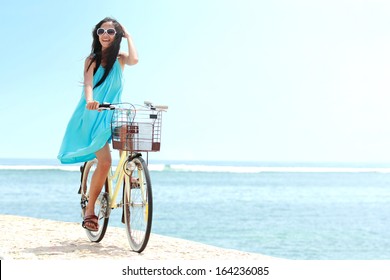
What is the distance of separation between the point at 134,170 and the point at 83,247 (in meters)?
Result: 1.07

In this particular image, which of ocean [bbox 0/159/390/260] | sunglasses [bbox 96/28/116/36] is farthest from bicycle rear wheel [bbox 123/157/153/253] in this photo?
ocean [bbox 0/159/390/260]

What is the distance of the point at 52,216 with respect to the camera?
19250 mm

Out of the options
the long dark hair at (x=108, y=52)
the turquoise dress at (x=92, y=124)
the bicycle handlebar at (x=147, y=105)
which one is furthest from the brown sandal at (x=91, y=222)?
the long dark hair at (x=108, y=52)

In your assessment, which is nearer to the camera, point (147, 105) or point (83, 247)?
point (147, 105)

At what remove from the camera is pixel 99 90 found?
6.26 m

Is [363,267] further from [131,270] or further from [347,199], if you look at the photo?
[347,199]

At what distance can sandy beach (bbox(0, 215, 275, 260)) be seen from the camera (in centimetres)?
603

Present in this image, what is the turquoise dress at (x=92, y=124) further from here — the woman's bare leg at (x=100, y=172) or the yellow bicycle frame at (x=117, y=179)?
the yellow bicycle frame at (x=117, y=179)

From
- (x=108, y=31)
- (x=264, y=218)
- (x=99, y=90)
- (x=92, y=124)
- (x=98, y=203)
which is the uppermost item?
(x=108, y=31)

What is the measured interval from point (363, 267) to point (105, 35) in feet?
10.0

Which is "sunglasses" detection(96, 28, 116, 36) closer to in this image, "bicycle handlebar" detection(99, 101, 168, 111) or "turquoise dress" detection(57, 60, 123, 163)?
"turquoise dress" detection(57, 60, 123, 163)

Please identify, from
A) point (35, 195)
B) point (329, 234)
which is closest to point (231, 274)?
point (329, 234)

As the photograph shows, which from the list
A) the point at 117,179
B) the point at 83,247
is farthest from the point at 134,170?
the point at 83,247

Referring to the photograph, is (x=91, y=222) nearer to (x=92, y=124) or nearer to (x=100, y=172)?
(x=100, y=172)
